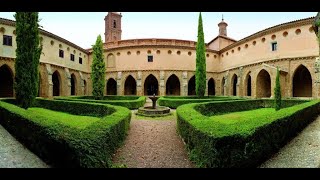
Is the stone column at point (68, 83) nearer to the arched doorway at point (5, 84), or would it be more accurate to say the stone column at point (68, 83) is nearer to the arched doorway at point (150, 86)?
the arched doorway at point (5, 84)

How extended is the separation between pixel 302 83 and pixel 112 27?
40.7 m

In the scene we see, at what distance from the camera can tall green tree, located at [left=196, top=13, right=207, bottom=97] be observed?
24.3 metres

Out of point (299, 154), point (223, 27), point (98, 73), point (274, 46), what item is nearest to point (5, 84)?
point (98, 73)

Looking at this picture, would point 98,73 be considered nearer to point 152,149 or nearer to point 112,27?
point 152,149

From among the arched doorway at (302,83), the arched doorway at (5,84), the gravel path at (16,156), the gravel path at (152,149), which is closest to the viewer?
the gravel path at (16,156)

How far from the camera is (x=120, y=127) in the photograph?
784 cm

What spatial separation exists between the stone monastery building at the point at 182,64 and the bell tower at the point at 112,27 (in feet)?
58.9

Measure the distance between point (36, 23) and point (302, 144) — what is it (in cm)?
1595

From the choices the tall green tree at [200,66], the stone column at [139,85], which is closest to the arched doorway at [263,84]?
the tall green tree at [200,66]

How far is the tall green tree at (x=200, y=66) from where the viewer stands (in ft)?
79.8
